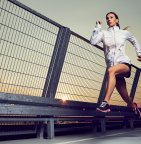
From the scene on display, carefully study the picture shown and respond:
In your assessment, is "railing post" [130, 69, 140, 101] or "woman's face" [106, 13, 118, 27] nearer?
"woman's face" [106, 13, 118, 27]

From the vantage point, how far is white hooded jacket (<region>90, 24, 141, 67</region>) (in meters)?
5.99

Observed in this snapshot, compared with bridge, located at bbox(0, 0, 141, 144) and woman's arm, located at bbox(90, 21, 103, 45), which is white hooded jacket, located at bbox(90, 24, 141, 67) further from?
bridge, located at bbox(0, 0, 141, 144)

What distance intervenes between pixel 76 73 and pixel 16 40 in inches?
75.3

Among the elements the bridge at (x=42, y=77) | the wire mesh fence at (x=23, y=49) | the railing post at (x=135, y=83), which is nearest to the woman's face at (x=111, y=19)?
the bridge at (x=42, y=77)

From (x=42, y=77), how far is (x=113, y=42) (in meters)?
1.62

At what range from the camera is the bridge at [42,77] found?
4578mm

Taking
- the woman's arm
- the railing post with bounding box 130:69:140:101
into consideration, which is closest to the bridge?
the woman's arm

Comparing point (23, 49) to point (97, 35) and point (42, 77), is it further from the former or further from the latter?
point (97, 35)

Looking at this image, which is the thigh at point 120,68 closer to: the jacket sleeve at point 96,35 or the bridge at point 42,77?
the jacket sleeve at point 96,35

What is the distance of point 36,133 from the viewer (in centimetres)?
→ 521

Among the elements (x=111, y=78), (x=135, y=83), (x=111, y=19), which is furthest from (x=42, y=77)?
(x=135, y=83)

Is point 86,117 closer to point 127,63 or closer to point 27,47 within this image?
point 127,63

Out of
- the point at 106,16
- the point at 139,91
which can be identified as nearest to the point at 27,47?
the point at 106,16

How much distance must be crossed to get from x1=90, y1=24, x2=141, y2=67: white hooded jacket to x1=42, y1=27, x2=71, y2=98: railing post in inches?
22.0
